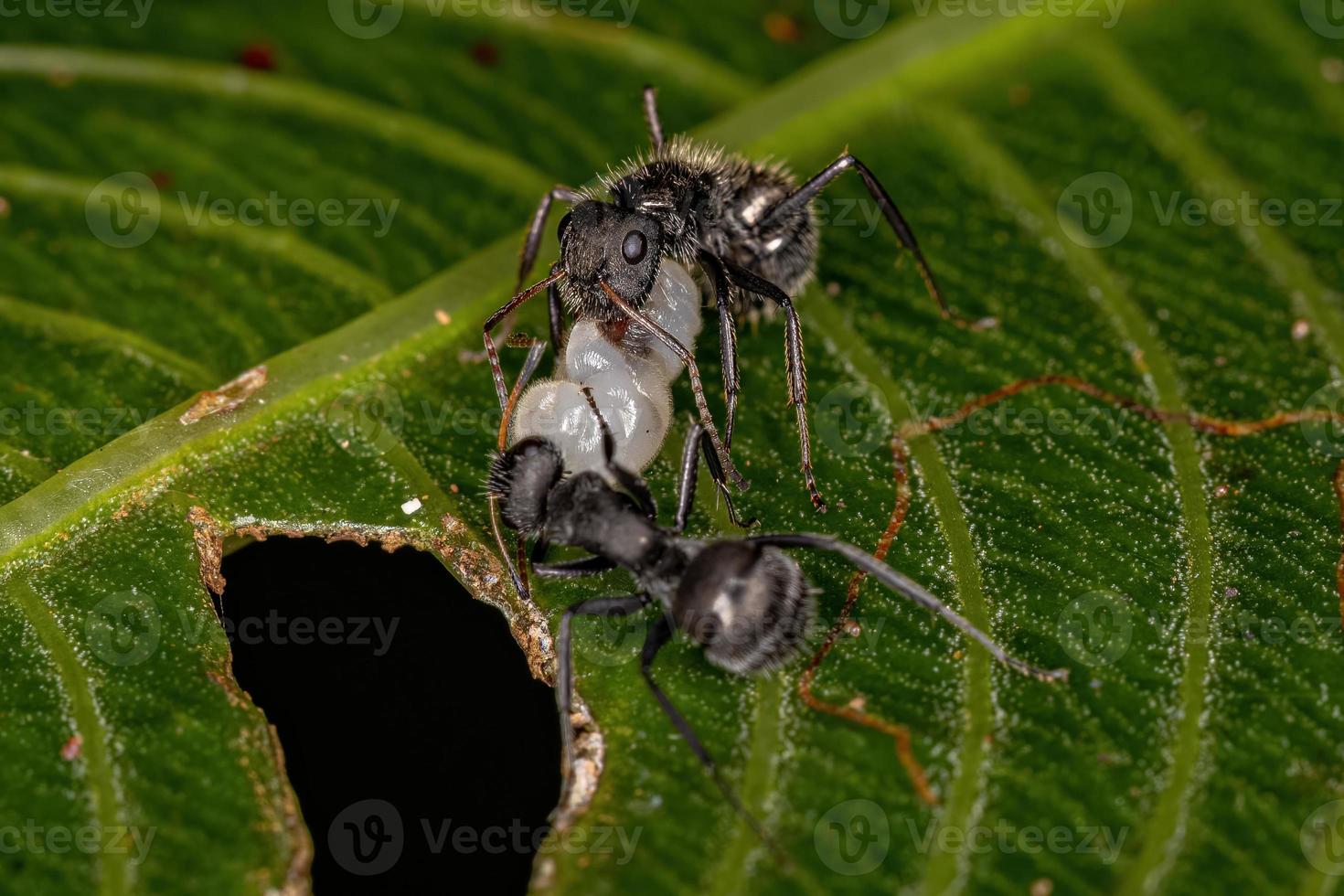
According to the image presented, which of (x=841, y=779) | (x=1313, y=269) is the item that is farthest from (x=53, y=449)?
(x=1313, y=269)

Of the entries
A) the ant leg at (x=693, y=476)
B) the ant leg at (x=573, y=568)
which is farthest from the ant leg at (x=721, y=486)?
the ant leg at (x=573, y=568)

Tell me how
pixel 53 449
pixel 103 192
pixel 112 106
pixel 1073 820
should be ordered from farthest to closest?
1. pixel 112 106
2. pixel 103 192
3. pixel 53 449
4. pixel 1073 820

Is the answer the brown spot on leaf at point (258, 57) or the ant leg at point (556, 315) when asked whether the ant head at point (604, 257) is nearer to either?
the ant leg at point (556, 315)

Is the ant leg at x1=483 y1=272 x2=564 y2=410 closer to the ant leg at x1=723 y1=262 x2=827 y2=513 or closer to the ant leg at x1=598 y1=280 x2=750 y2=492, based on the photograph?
the ant leg at x1=598 y1=280 x2=750 y2=492

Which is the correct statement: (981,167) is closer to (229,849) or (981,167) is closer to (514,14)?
(514,14)

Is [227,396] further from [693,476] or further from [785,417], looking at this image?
[785,417]

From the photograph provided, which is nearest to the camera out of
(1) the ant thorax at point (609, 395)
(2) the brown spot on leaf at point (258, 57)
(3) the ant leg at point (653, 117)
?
(1) the ant thorax at point (609, 395)

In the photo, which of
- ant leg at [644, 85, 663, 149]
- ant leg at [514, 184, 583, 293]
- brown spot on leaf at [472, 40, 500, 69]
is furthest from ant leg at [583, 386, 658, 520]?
brown spot on leaf at [472, 40, 500, 69]
